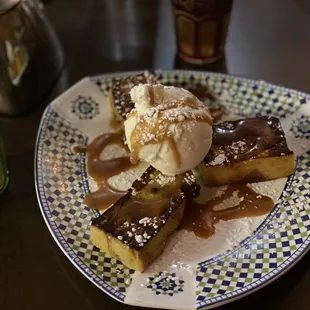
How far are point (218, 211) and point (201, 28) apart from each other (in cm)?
54

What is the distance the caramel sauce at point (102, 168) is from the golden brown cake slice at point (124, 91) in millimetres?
53

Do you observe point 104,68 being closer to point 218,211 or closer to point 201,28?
point 201,28

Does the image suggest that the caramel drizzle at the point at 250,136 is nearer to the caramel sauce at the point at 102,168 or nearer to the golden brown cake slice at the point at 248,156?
the golden brown cake slice at the point at 248,156

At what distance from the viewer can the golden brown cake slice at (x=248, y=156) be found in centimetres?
100

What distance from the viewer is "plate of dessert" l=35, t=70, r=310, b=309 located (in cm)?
85

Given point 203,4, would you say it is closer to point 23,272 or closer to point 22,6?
point 22,6

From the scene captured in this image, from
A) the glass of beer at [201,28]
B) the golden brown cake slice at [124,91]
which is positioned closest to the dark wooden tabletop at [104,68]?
the glass of beer at [201,28]

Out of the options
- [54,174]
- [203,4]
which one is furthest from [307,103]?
[54,174]

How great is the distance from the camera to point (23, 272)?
0.91 metres

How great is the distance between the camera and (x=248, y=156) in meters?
1.00

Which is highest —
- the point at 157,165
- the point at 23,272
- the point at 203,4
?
the point at 203,4

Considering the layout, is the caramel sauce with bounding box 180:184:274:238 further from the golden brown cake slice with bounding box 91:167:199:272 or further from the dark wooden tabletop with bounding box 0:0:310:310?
the dark wooden tabletop with bounding box 0:0:310:310

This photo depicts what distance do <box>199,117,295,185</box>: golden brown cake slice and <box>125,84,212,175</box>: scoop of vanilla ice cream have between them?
37 millimetres

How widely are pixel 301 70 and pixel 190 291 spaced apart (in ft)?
2.50
